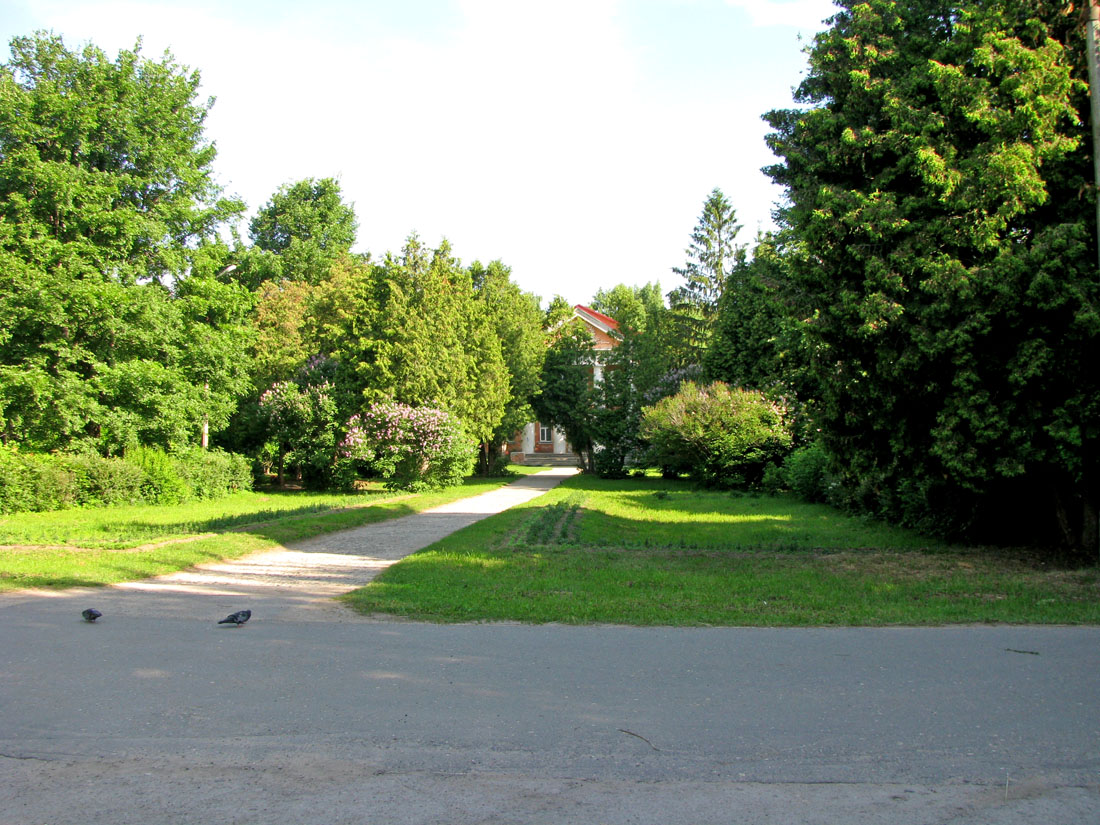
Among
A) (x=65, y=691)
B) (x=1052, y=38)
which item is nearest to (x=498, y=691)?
(x=65, y=691)

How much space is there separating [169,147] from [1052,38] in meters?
25.9

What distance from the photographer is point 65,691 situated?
543 centimetres

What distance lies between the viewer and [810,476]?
21.3 metres

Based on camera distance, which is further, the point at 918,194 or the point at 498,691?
the point at 918,194

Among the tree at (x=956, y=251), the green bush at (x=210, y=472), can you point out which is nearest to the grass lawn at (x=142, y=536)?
the green bush at (x=210, y=472)

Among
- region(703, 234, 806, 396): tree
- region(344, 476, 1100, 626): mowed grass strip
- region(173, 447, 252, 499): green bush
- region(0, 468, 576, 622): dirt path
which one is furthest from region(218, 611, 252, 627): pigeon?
region(703, 234, 806, 396): tree

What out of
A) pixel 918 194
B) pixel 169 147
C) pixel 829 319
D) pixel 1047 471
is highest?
pixel 169 147

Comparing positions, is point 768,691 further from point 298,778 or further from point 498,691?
point 298,778

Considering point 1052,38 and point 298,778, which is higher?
point 1052,38

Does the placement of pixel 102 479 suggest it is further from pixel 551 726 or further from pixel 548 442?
pixel 548 442

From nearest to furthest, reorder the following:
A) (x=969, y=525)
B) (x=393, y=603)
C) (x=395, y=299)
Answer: (x=393, y=603), (x=969, y=525), (x=395, y=299)

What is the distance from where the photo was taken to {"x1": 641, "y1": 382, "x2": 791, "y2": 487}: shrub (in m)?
26.7

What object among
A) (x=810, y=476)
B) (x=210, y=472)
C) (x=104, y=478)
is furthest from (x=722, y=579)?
(x=210, y=472)

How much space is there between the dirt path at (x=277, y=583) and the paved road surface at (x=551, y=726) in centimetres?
111
